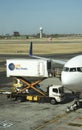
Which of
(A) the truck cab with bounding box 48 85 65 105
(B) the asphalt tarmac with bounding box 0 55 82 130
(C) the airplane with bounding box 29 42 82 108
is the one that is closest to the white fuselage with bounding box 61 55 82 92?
(C) the airplane with bounding box 29 42 82 108

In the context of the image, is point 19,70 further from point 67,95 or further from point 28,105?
point 67,95

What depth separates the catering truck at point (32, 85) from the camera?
32.9 m

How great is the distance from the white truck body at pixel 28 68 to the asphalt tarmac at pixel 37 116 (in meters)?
3.23

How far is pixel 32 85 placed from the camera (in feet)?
115

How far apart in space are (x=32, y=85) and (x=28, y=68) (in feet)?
7.12

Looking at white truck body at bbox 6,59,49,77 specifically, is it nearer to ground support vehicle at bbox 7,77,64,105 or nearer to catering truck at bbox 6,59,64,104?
catering truck at bbox 6,59,64,104

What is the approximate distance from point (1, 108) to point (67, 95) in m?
9.29

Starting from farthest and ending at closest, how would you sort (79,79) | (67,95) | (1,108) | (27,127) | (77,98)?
(67,95) → (1,108) → (77,98) → (79,79) → (27,127)

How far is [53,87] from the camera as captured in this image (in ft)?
108

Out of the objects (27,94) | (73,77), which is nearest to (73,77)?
(73,77)

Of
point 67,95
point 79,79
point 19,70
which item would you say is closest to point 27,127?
point 79,79

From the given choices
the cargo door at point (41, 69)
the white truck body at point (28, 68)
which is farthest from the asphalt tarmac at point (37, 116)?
the cargo door at point (41, 69)

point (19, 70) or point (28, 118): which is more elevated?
point (19, 70)

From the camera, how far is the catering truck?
32906 millimetres
